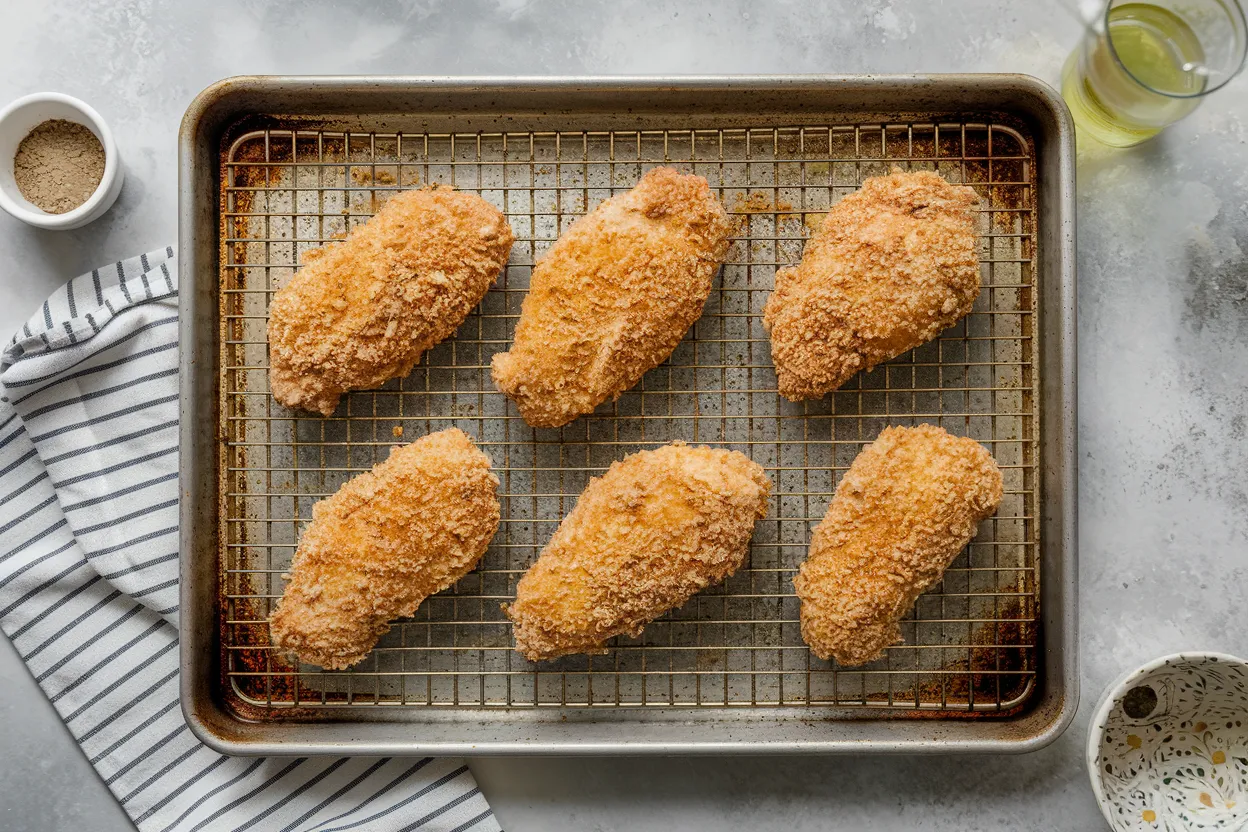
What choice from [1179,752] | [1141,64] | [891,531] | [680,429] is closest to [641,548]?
[680,429]

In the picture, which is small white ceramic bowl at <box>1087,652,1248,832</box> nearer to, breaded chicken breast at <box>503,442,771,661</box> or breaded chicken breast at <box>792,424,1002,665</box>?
breaded chicken breast at <box>792,424,1002,665</box>

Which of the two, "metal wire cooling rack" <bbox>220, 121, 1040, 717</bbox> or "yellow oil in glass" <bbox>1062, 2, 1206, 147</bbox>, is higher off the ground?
"yellow oil in glass" <bbox>1062, 2, 1206, 147</bbox>

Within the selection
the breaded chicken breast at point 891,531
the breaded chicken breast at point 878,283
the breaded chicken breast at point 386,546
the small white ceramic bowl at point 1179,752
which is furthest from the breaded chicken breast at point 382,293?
the small white ceramic bowl at point 1179,752

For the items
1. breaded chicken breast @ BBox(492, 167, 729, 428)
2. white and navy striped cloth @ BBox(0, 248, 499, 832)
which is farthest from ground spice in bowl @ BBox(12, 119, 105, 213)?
breaded chicken breast @ BBox(492, 167, 729, 428)

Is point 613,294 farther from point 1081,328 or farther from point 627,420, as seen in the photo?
A: point 1081,328

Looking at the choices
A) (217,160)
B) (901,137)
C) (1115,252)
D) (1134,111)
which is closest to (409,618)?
(217,160)

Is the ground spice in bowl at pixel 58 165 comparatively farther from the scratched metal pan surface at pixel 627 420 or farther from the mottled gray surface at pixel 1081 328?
the scratched metal pan surface at pixel 627 420

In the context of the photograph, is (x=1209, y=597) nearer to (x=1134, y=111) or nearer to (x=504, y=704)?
(x=1134, y=111)
